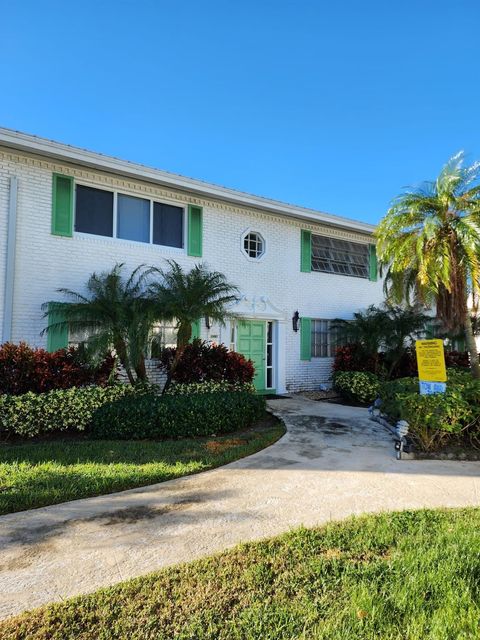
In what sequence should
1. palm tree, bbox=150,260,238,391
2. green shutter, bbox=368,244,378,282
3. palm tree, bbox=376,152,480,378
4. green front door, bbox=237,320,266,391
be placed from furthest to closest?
green shutter, bbox=368,244,378,282, green front door, bbox=237,320,266,391, palm tree, bbox=150,260,238,391, palm tree, bbox=376,152,480,378

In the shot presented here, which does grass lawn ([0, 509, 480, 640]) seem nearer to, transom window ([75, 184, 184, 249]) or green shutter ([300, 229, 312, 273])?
transom window ([75, 184, 184, 249])

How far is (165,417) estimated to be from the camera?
6.88 m

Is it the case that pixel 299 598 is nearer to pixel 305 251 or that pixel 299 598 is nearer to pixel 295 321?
pixel 295 321

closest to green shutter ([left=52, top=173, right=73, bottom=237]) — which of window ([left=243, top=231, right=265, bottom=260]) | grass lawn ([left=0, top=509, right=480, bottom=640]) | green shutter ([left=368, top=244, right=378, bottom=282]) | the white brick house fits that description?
the white brick house

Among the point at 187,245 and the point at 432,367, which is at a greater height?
the point at 187,245

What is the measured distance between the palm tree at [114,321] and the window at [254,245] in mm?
4291

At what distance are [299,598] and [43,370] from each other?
6128 millimetres

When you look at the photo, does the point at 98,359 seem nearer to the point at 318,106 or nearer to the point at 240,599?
the point at 240,599

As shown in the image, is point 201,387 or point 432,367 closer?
point 432,367

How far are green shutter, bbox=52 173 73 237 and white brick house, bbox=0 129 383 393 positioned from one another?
21 millimetres

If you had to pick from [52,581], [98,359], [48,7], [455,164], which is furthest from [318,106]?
[52,581]

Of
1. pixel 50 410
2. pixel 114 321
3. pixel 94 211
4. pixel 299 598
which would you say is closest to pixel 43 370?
pixel 50 410

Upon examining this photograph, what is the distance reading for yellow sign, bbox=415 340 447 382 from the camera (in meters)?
6.16

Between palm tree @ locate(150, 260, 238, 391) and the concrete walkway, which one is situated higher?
palm tree @ locate(150, 260, 238, 391)
